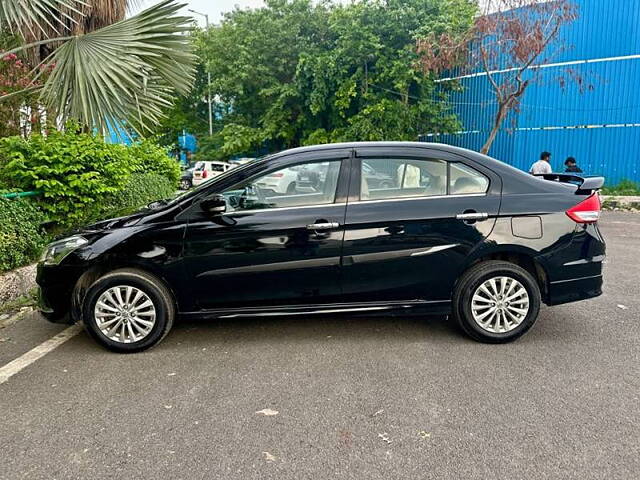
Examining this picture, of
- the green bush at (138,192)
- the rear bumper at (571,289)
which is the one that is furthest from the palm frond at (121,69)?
the rear bumper at (571,289)

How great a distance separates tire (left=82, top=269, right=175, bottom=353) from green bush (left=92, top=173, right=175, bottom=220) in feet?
8.04

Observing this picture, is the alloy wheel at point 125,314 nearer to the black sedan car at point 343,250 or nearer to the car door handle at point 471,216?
the black sedan car at point 343,250

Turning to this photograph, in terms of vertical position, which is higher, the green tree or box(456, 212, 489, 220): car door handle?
the green tree

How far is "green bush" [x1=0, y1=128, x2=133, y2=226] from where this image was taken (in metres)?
6.02

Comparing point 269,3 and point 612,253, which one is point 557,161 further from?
point 269,3

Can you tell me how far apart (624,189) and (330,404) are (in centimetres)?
1489

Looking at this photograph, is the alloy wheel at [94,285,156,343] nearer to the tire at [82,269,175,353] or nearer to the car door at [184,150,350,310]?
the tire at [82,269,175,353]

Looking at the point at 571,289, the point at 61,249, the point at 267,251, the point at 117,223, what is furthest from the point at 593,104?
the point at 61,249

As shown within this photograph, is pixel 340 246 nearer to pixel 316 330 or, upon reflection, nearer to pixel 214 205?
pixel 316 330

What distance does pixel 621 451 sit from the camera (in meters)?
2.55

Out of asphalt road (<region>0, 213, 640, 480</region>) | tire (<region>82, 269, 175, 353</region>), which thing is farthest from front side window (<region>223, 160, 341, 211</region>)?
asphalt road (<region>0, 213, 640, 480</region>)

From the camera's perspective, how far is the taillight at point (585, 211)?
3.98 metres

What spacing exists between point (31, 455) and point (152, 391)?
81cm

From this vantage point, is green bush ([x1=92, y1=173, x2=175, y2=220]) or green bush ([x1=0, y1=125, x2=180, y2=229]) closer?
green bush ([x1=0, y1=125, x2=180, y2=229])
